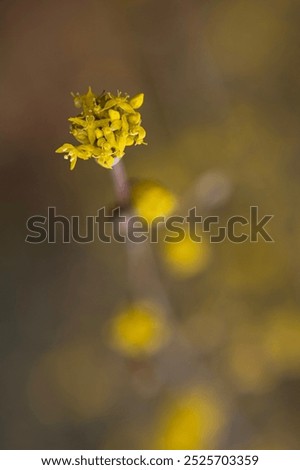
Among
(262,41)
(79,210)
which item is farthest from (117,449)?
(262,41)

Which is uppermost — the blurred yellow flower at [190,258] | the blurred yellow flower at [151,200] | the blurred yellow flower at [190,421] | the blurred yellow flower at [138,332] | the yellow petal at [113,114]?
the yellow petal at [113,114]

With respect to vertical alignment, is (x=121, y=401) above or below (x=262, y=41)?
below

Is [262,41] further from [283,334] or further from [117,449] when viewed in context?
[117,449]

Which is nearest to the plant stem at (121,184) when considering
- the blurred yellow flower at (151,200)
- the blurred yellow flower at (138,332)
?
the blurred yellow flower at (151,200)

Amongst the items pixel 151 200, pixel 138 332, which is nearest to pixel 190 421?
pixel 138 332

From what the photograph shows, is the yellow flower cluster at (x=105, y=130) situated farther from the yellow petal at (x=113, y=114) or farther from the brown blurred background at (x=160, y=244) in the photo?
the brown blurred background at (x=160, y=244)
